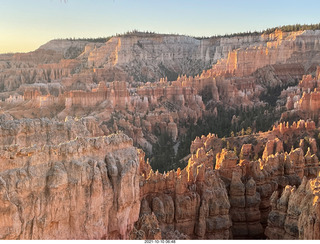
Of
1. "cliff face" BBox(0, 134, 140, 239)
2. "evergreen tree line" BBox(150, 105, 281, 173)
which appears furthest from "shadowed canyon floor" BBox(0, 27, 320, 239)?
"evergreen tree line" BBox(150, 105, 281, 173)

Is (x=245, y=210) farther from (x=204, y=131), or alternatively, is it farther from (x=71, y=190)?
(x=204, y=131)

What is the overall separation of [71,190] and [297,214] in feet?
23.9

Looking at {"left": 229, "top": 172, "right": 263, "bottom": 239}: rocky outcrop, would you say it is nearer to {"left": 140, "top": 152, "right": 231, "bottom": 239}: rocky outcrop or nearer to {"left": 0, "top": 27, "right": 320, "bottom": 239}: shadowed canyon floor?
{"left": 0, "top": 27, "right": 320, "bottom": 239}: shadowed canyon floor

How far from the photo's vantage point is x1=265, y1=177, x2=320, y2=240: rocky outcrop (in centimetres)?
1256

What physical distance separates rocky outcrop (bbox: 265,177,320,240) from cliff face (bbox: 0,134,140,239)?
4.92m

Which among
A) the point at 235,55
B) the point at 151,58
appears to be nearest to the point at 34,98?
the point at 235,55

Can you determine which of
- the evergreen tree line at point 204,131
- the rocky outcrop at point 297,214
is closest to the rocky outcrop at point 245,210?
the rocky outcrop at point 297,214

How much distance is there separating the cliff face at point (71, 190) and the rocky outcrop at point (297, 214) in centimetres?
492

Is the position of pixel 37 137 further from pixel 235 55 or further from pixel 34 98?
pixel 235 55

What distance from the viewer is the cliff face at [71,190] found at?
1064 cm

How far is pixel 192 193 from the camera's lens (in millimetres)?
16984

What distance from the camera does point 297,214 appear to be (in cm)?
1452

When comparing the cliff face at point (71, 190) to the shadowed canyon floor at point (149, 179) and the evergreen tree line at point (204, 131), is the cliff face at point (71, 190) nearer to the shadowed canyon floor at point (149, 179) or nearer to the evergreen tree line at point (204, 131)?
the shadowed canyon floor at point (149, 179)

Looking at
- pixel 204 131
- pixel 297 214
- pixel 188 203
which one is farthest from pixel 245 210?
pixel 204 131
